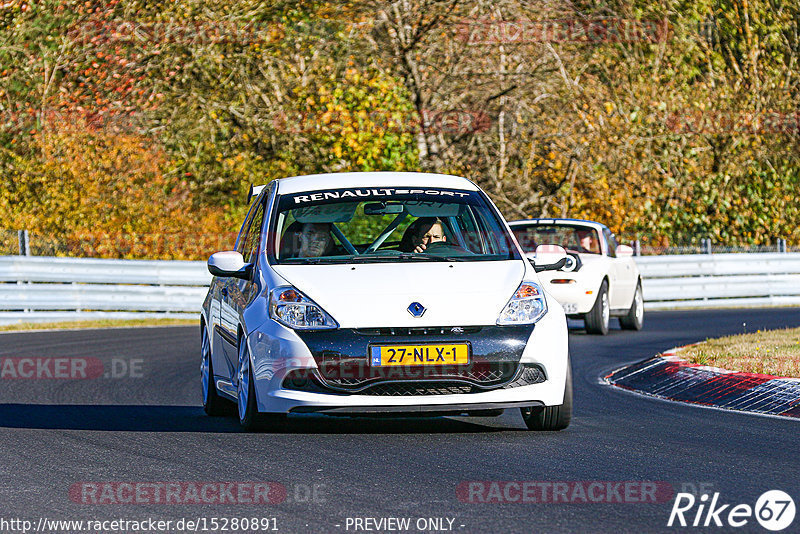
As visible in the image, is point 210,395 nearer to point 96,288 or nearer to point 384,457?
point 384,457

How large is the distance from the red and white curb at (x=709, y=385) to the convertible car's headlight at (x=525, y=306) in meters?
2.29

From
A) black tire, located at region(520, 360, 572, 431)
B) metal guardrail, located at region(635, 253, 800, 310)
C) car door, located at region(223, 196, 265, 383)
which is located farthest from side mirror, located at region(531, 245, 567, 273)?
metal guardrail, located at region(635, 253, 800, 310)

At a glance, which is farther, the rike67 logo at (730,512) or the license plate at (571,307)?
the license plate at (571,307)

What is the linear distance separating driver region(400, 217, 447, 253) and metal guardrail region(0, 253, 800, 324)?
14622 millimetres

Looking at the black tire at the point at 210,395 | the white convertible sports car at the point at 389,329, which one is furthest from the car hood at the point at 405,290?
the black tire at the point at 210,395

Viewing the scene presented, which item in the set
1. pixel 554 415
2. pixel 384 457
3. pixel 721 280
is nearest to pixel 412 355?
pixel 384 457

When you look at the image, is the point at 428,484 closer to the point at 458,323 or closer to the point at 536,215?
the point at 458,323

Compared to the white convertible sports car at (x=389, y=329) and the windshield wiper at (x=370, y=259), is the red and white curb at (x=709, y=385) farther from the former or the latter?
the windshield wiper at (x=370, y=259)

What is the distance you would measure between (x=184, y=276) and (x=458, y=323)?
17.5 meters

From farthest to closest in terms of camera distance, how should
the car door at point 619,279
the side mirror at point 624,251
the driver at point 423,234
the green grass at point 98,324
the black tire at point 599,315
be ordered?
the green grass at point 98,324
the car door at point 619,279
the side mirror at point 624,251
the black tire at point 599,315
the driver at point 423,234

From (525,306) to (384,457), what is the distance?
1.46m

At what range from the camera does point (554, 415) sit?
30.4 feet

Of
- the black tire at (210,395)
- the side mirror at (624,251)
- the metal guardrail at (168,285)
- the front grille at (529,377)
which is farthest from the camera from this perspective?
the metal guardrail at (168,285)

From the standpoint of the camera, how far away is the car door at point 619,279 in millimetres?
20594
